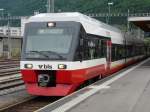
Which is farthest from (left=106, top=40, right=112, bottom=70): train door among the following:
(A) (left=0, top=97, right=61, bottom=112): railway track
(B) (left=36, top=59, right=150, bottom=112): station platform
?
(A) (left=0, top=97, right=61, bottom=112): railway track

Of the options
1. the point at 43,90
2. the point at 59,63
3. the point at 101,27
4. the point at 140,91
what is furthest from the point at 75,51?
the point at 101,27

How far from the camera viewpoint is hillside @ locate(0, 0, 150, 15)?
2819 inches

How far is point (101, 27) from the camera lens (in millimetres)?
20047

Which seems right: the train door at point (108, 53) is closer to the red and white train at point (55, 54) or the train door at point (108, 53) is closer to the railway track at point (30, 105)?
the red and white train at point (55, 54)

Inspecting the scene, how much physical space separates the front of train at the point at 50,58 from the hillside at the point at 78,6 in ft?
176

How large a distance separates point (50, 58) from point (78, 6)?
60.2 metres

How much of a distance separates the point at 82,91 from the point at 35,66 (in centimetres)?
178

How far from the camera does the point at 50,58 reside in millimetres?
14562

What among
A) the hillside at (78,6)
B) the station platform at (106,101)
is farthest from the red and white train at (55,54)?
the hillside at (78,6)

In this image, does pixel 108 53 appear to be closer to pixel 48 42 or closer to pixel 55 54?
pixel 48 42

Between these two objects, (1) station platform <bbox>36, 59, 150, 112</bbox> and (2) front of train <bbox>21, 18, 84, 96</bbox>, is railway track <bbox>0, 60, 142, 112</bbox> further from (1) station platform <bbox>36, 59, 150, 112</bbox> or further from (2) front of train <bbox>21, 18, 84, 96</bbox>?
(1) station platform <bbox>36, 59, 150, 112</bbox>

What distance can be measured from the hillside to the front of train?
5362 centimetres

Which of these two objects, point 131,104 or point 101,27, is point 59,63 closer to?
point 131,104

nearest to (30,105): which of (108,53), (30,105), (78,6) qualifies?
(30,105)
